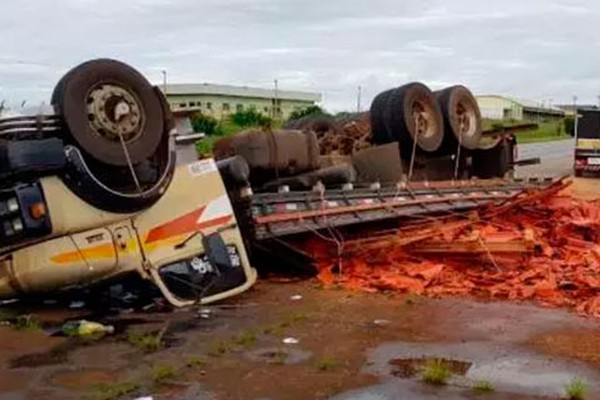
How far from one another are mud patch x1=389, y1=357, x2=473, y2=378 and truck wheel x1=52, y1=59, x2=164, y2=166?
118 inches

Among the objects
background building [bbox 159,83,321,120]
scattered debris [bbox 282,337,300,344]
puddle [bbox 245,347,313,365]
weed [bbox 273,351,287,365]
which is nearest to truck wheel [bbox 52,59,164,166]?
scattered debris [bbox 282,337,300,344]

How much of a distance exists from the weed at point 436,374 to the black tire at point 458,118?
342 inches

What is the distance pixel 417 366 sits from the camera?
21.3 feet

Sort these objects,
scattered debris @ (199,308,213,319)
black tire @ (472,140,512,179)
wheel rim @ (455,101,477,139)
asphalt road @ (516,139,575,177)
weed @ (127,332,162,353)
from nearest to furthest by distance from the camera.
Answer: weed @ (127,332,162,353) → scattered debris @ (199,308,213,319) → wheel rim @ (455,101,477,139) → black tire @ (472,140,512,179) → asphalt road @ (516,139,575,177)

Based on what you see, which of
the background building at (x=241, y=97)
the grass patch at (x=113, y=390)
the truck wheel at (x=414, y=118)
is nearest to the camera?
the grass patch at (x=113, y=390)

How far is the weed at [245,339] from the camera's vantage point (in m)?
7.18

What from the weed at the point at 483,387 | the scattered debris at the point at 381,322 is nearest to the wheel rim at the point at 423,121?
the scattered debris at the point at 381,322

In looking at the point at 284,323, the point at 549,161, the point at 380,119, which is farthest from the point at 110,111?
the point at 549,161

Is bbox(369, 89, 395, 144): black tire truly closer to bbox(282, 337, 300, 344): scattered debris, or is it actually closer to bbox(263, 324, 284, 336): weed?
bbox(263, 324, 284, 336): weed

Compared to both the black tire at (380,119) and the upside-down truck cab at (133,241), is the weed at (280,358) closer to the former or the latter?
the upside-down truck cab at (133,241)

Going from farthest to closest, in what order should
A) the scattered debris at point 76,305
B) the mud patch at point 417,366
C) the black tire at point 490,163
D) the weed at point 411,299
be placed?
the black tire at point 490,163 < the weed at point 411,299 < the scattered debris at point 76,305 < the mud patch at point 417,366

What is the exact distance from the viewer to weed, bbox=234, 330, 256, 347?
7.18 m

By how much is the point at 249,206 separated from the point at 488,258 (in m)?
2.84

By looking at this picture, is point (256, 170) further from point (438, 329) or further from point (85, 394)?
point (85, 394)
